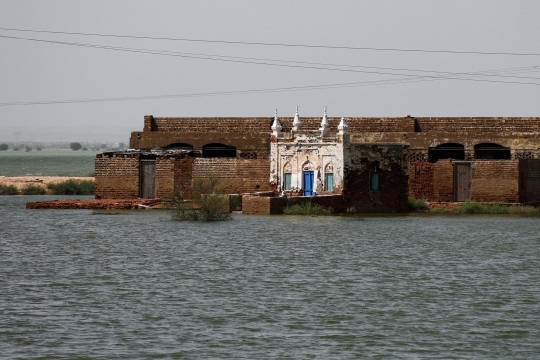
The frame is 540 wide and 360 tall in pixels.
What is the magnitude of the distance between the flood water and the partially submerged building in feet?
13.5

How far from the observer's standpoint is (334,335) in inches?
786

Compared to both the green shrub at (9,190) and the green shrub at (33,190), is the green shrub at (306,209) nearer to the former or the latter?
the green shrub at (33,190)

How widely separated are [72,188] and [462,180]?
91.7 feet

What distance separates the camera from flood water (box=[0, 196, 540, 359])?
750 inches

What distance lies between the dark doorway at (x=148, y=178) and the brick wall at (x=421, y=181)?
39.0 feet

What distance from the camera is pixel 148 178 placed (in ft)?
168

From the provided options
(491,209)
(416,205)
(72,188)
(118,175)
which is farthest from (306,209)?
(72,188)

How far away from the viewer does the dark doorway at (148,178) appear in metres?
51.2

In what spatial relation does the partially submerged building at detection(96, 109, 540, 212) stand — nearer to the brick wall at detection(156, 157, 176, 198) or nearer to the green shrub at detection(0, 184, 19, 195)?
the brick wall at detection(156, 157, 176, 198)

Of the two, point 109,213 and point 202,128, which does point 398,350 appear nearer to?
point 109,213

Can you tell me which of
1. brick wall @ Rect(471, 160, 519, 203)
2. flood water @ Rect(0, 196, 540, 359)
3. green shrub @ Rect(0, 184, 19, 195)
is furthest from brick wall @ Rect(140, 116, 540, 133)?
green shrub @ Rect(0, 184, 19, 195)

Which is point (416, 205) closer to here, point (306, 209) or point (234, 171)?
point (306, 209)

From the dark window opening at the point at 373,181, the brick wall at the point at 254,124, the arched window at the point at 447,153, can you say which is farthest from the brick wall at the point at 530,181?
the brick wall at the point at 254,124

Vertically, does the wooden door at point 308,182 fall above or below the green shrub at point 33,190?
above
